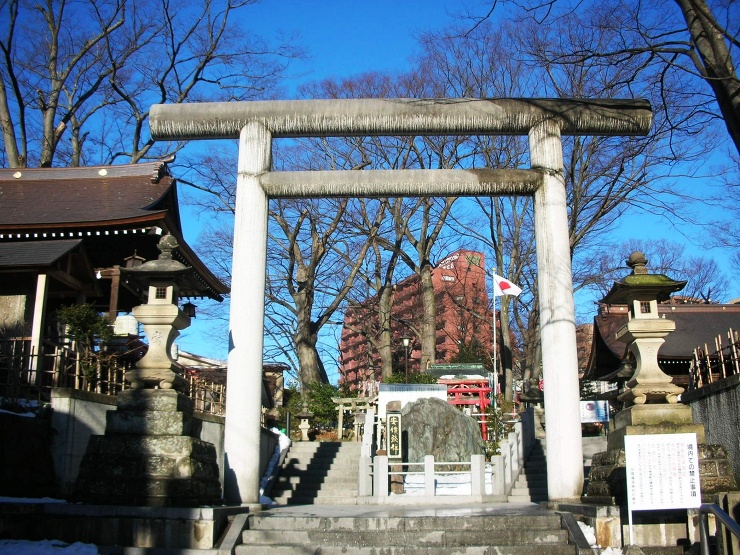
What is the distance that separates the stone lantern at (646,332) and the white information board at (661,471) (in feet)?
3.64

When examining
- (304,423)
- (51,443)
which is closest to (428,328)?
(304,423)

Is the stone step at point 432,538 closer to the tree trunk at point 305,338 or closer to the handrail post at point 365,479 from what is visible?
the handrail post at point 365,479

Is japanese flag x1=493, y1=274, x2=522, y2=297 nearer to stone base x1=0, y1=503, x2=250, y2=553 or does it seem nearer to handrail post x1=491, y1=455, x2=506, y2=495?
handrail post x1=491, y1=455, x2=506, y2=495

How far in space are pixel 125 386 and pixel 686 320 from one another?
16.6 metres

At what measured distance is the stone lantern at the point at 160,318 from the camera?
8844 millimetres

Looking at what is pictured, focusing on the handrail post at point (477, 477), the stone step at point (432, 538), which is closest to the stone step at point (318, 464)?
the handrail post at point (477, 477)

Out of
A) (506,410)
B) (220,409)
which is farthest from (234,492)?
(506,410)

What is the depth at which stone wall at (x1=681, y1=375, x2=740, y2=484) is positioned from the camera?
490 inches

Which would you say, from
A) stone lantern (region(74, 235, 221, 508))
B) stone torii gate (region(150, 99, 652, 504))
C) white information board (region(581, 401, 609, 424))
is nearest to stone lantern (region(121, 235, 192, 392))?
stone lantern (region(74, 235, 221, 508))

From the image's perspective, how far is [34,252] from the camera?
52.4 feet

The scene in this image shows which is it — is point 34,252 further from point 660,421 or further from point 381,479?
point 660,421

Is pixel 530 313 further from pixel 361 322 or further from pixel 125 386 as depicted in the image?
pixel 125 386

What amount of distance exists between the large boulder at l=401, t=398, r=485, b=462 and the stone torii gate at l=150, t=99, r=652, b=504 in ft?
30.9

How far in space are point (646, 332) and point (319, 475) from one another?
987 centimetres
